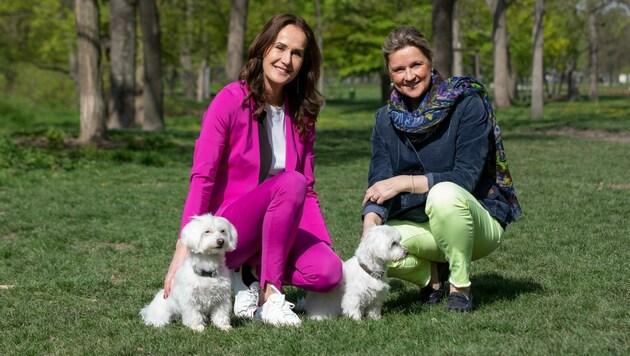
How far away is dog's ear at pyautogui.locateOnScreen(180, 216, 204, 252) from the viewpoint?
14.0ft

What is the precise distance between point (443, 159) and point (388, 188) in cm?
41

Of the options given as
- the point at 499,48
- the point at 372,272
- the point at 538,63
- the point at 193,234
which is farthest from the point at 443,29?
Result: the point at 499,48

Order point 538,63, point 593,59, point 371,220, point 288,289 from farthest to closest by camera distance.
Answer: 1. point 593,59
2. point 538,63
3. point 288,289
4. point 371,220

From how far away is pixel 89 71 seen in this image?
15.9 metres

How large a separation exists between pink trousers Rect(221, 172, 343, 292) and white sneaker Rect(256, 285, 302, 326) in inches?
4.3

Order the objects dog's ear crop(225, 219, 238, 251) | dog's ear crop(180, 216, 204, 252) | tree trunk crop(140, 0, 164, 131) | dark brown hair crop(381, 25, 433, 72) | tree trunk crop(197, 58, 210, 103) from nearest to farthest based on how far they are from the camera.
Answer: dog's ear crop(180, 216, 204, 252) → dog's ear crop(225, 219, 238, 251) → dark brown hair crop(381, 25, 433, 72) → tree trunk crop(140, 0, 164, 131) → tree trunk crop(197, 58, 210, 103)

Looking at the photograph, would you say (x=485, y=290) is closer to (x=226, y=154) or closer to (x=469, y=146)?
(x=469, y=146)

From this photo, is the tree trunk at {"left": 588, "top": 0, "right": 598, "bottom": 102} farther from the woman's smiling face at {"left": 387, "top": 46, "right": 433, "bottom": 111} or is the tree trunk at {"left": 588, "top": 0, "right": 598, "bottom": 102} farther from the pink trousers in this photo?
the pink trousers

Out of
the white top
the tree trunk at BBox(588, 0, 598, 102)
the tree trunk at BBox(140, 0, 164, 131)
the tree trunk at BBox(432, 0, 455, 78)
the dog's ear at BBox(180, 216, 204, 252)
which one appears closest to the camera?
the dog's ear at BBox(180, 216, 204, 252)

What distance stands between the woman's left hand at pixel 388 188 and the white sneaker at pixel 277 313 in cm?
82

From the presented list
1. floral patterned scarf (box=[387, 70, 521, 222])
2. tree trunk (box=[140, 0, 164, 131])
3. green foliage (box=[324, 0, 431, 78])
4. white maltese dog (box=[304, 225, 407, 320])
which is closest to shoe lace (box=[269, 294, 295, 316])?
white maltese dog (box=[304, 225, 407, 320])

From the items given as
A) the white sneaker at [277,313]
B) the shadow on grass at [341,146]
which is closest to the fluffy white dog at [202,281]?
the white sneaker at [277,313]

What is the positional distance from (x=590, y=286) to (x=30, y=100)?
29.1 metres

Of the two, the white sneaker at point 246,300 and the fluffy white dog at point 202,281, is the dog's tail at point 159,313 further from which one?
the white sneaker at point 246,300
